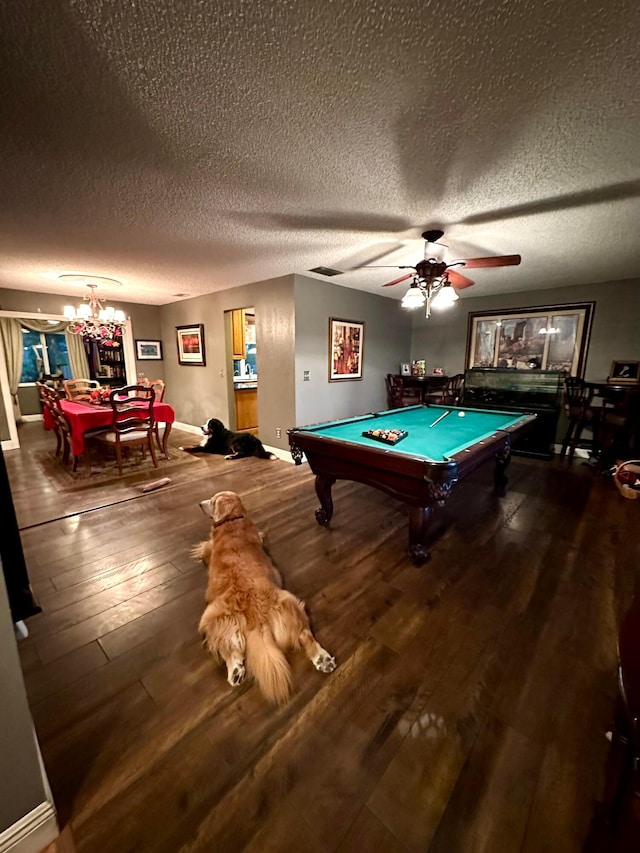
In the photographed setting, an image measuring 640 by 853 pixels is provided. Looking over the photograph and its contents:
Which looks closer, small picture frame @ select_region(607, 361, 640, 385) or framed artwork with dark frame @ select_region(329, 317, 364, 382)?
small picture frame @ select_region(607, 361, 640, 385)

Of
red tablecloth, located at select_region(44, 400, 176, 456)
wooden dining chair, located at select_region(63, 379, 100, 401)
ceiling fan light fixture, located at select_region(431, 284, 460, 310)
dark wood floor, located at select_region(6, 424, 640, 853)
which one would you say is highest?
ceiling fan light fixture, located at select_region(431, 284, 460, 310)

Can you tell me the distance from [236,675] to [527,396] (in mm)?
4993

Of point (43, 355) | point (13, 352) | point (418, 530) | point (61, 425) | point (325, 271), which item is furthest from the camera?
point (43, 355)

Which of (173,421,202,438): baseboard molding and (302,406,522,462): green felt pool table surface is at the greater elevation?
(302,406,522,462): green felt pool table surface

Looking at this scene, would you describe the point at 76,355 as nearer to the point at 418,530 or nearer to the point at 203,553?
the point at 203,553

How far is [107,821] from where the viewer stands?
981mm

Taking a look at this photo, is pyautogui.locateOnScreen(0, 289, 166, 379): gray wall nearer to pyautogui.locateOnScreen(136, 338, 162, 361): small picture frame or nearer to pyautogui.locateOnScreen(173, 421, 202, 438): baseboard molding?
pyautogui.locateOnScreen(136, 338, 162, 361): small picture frame

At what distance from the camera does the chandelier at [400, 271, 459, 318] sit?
2717mm

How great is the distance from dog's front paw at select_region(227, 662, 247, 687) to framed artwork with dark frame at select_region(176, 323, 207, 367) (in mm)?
5088

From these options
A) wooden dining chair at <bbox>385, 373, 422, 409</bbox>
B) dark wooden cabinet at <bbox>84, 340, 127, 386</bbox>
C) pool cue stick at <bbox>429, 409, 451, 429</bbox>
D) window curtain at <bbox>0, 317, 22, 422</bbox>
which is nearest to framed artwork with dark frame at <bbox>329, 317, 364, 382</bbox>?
wooden dining chair at <bbox>385, 373, 422, 409</bbox>

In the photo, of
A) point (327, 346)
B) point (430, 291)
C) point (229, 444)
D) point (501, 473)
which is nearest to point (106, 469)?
point (229, 444)

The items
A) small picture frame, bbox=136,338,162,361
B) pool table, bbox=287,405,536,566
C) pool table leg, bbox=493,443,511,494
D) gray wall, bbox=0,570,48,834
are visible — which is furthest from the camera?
small picture frame, bbox=136,338,162,361

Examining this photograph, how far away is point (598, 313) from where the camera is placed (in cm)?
441

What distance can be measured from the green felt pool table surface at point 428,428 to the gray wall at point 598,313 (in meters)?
2.27
